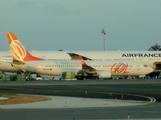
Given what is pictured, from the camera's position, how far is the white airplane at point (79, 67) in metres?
88.9

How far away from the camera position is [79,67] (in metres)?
89.2

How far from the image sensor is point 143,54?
334 ft

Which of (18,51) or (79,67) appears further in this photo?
(18,51)

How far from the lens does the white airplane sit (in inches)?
3501

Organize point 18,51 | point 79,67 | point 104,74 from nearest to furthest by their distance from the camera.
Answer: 1. point 104,74
2. point 79,67
3. point 18,51

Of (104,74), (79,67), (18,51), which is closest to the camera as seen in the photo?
(104,74)

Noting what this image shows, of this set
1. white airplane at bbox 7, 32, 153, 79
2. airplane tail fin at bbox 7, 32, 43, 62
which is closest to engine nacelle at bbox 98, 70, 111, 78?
white airplane at bbox 7, 32, 153, 79

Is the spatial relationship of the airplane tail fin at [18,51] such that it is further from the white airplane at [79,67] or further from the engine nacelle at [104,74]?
the engine nacelle at [104,74]

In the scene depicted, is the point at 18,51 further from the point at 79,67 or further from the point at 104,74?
the point at 104,74

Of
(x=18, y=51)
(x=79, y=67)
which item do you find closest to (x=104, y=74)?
(x=79, y=67)

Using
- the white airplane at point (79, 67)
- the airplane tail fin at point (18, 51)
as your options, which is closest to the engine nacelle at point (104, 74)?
the white airplane at point (79, 67)

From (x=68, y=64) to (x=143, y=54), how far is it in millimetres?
18385

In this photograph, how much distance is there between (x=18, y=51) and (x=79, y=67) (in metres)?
10.6

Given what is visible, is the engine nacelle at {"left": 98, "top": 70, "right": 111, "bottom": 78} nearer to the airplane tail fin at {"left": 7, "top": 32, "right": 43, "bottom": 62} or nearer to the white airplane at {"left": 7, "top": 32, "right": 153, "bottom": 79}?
the white airplane at {"left": 7, "top": 32, "right": 153, "bottom": 79}
